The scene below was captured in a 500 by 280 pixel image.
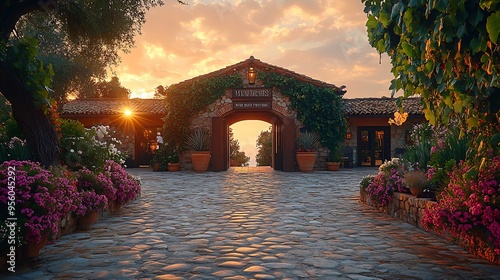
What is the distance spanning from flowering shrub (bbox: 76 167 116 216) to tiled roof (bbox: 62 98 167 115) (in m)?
12.9

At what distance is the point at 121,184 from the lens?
7.89m

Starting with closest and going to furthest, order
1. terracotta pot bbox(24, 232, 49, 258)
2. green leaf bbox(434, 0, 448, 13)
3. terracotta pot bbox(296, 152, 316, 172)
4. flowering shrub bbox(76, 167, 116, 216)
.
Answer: green leaf bbox(434, 0, 448, 13) → terracotta pot bbox(24, 232, 49, 258) → flowering shrub bbox(76, 167, 116, 216) → terracotta pot bbox(296, 152, 316, 172)

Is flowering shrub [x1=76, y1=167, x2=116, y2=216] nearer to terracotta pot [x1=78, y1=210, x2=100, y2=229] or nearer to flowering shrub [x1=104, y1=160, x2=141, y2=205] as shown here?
A: terracotta pot [x1=78, y1=210, x2=100, y2=229]

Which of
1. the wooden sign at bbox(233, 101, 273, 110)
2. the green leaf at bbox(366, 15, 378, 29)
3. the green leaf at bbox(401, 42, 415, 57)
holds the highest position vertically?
the wooden sign at bbox(233, 101, 273, 110)

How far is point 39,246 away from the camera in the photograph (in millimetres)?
4508

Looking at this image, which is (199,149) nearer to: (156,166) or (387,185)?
(156,166)

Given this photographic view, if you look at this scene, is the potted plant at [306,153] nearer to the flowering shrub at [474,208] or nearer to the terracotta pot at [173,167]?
the terracotta pot at [173,167]

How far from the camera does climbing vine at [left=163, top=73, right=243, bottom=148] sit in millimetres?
17438

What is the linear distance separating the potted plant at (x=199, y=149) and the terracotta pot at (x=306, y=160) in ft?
12.3

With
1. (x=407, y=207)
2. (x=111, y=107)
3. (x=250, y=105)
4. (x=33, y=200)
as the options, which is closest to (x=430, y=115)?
(x=407, y=207)

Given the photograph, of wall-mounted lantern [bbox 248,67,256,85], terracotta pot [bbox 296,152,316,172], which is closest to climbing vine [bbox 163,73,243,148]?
wall-mounted lantern [bbox 248,67,256,85]

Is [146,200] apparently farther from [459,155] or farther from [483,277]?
[483,277]

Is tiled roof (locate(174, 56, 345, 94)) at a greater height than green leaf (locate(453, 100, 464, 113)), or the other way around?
tiled roof (locate(174, 56, 345, 94))

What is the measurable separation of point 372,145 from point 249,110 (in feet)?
22.1
